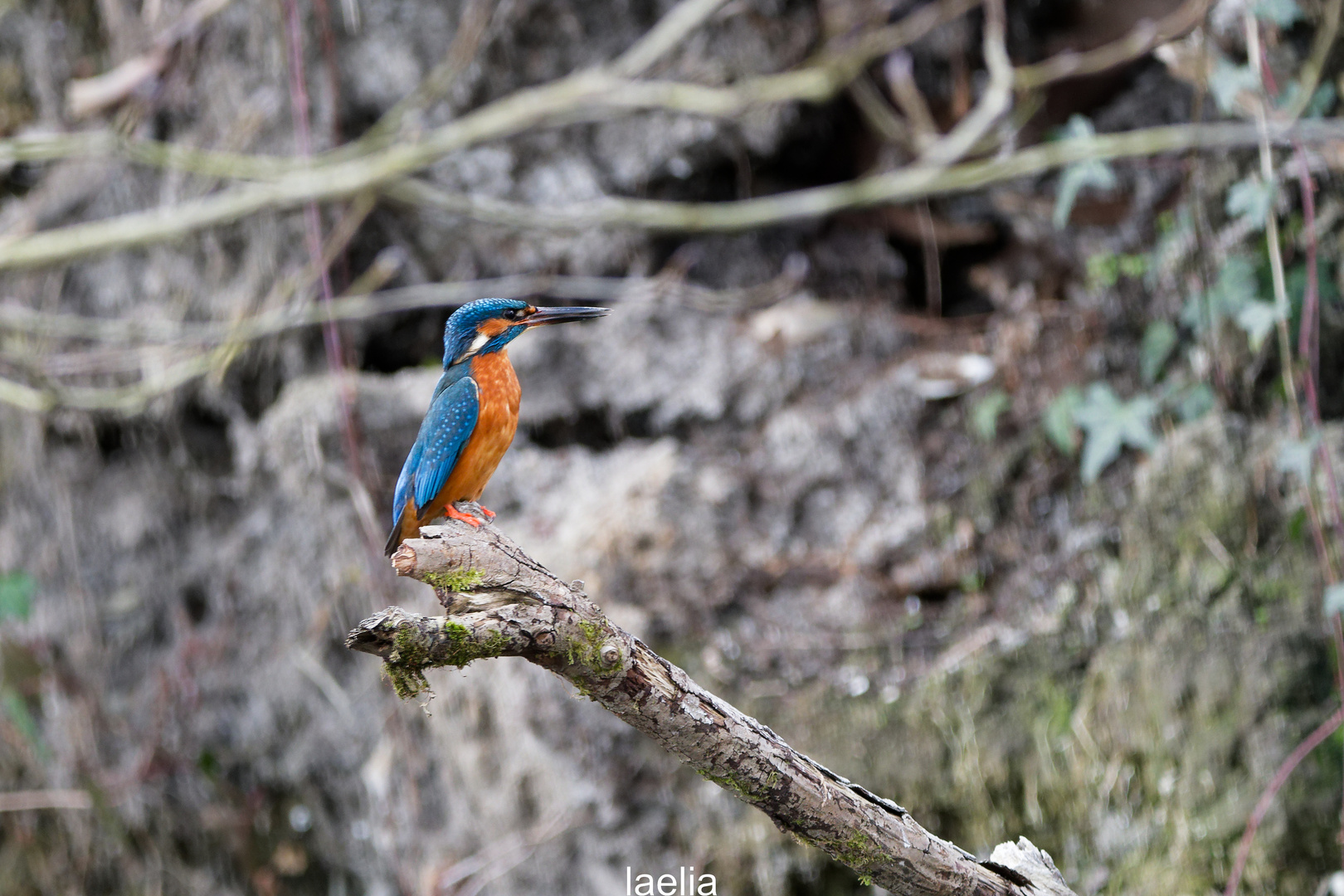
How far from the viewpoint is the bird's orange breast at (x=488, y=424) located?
1626 mm

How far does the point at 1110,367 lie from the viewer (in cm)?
334

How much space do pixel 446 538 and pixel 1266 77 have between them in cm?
286

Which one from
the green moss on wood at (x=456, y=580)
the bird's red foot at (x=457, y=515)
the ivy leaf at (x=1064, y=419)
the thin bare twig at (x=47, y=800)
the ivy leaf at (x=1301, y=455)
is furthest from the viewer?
the thin bare twig at (x=47, y=800)

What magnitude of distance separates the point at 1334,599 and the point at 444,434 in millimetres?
2067

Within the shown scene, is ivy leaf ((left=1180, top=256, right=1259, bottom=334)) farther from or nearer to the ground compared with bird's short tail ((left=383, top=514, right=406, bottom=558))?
nearer to the ground

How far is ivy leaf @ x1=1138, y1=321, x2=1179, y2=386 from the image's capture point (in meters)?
3.17

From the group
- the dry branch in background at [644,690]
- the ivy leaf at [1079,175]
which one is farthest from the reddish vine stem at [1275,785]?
the ivy leaf at [1079,175]

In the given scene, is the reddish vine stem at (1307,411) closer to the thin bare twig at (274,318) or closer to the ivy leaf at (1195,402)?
the ivy leaf at (1195,402)

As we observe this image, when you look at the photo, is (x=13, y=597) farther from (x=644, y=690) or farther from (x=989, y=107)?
(x=989, y=107)

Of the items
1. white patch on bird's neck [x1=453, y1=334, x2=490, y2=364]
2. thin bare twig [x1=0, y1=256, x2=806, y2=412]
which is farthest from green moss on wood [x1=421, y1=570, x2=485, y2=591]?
thin bare twig [x1=0, y1=256, x2=806, y2=412]

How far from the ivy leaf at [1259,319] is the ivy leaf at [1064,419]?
1.56ft

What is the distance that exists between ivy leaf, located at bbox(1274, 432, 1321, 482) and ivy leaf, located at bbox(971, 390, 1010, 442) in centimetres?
83

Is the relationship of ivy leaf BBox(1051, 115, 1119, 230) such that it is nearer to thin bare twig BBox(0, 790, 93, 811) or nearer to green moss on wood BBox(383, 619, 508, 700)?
green moss on wood BBox(383, 619, 508, 700)

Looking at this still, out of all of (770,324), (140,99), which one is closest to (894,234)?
(770,324)
